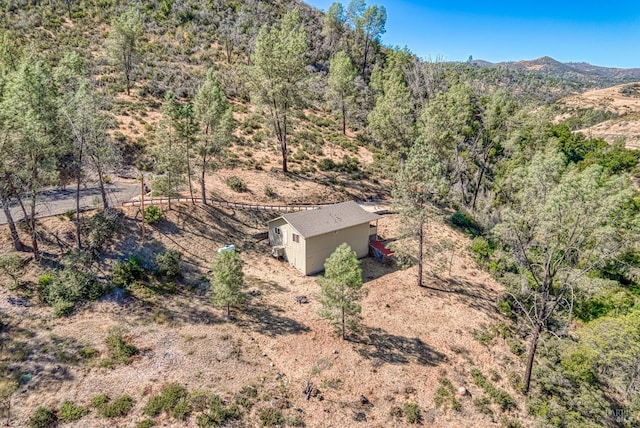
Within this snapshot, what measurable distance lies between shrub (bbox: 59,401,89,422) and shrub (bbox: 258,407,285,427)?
7784mm

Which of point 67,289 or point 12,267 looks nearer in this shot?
point 67,289

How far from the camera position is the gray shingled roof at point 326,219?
28.3 meters

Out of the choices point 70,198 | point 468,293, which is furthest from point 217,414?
point 70,198

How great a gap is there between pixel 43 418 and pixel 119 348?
4.39 m

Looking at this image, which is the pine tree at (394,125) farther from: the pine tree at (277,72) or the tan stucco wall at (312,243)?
the tan stucco wall at (312,243)

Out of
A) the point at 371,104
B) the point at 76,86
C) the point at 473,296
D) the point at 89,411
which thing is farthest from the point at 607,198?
the point at 371,104

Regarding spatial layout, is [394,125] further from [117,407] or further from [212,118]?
[117,407]

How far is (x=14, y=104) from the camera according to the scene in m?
20.4

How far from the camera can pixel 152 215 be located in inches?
1131

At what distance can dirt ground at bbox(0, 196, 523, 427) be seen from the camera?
17.8 metres

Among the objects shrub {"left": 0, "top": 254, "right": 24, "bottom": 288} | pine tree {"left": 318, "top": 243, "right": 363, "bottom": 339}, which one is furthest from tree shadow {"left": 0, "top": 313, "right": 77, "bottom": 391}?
pine tree {"left": 318, "top": 243, "right": 363, "bottom": 339}

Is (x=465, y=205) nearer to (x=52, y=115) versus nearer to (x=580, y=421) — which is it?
(x=580, y=421)

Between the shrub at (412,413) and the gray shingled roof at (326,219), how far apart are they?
13284mm

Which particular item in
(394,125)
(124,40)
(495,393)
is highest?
(124,40)
